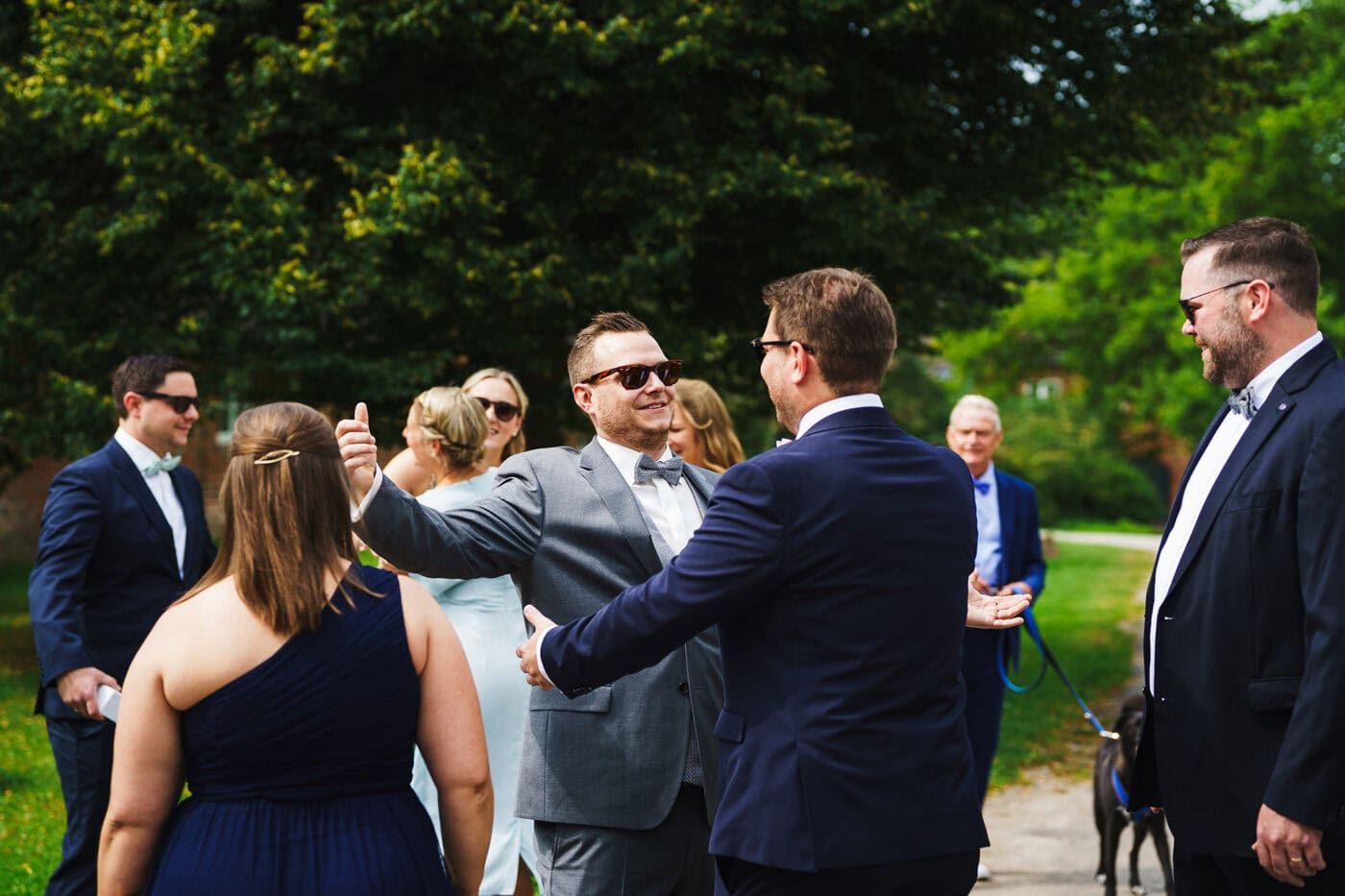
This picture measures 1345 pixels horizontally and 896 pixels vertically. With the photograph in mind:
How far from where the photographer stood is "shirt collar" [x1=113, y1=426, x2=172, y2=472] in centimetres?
568

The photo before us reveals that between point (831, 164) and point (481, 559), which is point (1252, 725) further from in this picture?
point (831, 164)

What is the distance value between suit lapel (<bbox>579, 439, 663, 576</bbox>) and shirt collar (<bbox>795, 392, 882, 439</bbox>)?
92 cm

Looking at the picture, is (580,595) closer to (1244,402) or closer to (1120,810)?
(1244,402)

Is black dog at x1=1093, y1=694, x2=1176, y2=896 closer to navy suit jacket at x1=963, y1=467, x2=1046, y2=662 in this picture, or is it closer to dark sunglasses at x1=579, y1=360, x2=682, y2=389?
navy suit jacket at x1=963, y1=467, x2=1046, y2=662

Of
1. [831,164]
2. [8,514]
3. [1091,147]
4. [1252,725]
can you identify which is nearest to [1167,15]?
[1091,147]

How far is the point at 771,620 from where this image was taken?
114 inches

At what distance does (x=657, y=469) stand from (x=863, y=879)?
1.53 meters

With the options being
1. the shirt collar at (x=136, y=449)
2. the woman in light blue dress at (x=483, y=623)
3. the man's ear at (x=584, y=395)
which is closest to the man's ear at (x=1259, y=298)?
the man's ear at (x=584, y=395)

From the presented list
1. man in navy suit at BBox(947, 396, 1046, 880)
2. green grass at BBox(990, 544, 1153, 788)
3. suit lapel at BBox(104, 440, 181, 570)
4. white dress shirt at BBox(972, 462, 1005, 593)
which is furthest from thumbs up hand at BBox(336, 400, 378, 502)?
green grass at BBox(990, 544, 1153, 788)

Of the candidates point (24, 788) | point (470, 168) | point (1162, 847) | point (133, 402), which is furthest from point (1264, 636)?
point (470, 168)

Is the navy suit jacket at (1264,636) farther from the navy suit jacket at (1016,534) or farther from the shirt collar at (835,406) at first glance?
the navy suit jacket at (1016,534)

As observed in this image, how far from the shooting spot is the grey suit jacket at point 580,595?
363 cm

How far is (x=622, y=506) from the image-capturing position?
12.7 feet

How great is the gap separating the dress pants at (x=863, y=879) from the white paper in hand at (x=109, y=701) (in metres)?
2.52
